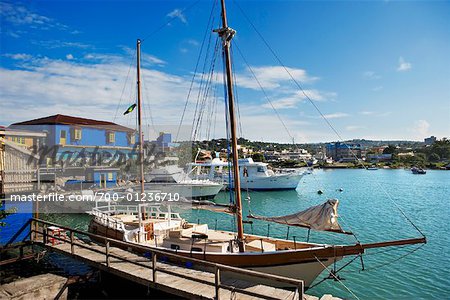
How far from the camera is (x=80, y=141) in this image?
38.8 m

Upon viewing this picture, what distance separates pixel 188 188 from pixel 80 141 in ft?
53.5

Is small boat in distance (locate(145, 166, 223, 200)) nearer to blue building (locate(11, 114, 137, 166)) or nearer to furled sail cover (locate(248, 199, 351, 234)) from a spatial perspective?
blue building (locate(11, 114, 137, 166))

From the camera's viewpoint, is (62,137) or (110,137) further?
(110,137)

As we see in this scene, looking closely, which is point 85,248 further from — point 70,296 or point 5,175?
point 5,175

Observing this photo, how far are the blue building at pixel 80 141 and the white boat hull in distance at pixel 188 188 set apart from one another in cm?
743

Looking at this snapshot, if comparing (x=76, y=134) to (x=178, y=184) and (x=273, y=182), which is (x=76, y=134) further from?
(x=273, y=182)

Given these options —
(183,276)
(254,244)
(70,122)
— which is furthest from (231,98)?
(70,122)

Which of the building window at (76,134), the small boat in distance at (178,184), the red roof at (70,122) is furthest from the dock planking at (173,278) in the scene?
the red roof at (70,122)

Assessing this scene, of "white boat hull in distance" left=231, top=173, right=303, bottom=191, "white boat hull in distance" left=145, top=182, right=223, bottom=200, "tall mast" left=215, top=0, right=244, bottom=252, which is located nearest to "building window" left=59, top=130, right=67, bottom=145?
"white boat hull in distance" left=145, top=182, right=223, bottom=200

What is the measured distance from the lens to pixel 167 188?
4031cm

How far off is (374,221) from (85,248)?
24.3 meters

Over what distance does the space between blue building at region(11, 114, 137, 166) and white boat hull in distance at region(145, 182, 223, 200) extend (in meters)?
7.43

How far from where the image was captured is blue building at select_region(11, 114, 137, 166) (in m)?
36.5

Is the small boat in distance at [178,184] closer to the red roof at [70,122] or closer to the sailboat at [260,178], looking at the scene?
the sailboat at [260,178]
